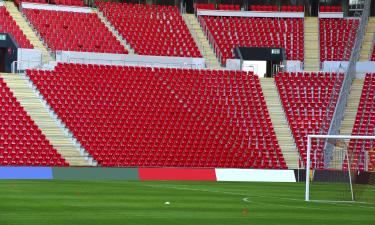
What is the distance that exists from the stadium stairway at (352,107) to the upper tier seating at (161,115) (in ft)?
14.3

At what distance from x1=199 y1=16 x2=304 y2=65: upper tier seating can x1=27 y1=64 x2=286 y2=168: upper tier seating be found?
22.1 ft

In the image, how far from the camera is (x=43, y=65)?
2370 inches

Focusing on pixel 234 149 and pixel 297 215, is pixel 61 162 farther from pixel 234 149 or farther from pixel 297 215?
pixel 297 215

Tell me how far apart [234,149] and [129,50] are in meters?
12.6

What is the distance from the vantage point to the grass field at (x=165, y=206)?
24734mm

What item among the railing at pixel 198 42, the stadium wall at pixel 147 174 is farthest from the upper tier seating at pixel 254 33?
the stadium wall at pixel 147 174

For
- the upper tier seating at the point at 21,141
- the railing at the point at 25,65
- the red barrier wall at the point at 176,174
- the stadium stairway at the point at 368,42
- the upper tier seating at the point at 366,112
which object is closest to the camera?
the red barrier wall at the point at 176,174

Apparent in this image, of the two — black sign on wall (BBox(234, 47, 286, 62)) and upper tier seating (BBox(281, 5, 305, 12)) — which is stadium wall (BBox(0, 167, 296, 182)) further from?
upper tier seating (BBox(281, 5, 305, 12))

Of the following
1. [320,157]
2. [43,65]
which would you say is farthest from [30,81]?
[320,157]

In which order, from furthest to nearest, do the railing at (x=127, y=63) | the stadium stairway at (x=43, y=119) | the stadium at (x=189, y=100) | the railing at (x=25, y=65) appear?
the railing at (x=127, y=63), the railing at (x=25, y=65), the stadium stairway at (x=43, y=119), the stadium at (x=189, y=100)

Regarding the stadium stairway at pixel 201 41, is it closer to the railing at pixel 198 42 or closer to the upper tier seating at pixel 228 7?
A: the railing at pixel 198 42

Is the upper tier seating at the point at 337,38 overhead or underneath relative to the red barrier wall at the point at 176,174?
overhead

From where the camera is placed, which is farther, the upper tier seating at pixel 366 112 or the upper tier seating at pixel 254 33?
the upper tier seating at pixel 254 33

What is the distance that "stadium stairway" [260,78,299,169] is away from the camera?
190ft
